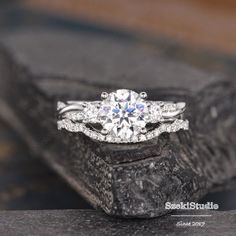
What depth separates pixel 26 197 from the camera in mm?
1640

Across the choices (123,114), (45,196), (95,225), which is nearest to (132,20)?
(45,196)

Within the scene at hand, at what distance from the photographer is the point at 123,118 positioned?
1.38 metres

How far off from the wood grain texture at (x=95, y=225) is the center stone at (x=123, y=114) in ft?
0.55

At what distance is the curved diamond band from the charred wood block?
0.02 metres

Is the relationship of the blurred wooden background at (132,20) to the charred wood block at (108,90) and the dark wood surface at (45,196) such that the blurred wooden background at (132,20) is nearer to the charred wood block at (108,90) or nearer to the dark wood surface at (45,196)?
the dark wood surface at (45,196)

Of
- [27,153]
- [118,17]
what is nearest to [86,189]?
[27,153]

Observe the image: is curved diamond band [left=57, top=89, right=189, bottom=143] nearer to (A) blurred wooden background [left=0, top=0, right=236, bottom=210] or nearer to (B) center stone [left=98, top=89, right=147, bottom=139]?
(B) center stone [left=98, top=89, right=147, bottom=139]

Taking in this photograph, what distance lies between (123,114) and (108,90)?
0.39 meters

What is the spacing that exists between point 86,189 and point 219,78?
1.74 feet

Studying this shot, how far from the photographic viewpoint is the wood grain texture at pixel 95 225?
1.25 m

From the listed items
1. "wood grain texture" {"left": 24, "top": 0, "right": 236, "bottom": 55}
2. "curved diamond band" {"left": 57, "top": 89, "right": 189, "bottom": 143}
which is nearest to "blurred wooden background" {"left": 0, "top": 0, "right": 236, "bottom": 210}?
"wood grain texture" {"left": 24, "top": 0, "right": 236, "bottom": 55}

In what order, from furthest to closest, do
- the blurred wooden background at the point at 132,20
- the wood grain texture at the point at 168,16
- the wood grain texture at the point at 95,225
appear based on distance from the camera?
the wood grain texture at the point at 168,16 < the blurred wooden background at the point at 132,20 < the wood grain texture at the point at 95,225

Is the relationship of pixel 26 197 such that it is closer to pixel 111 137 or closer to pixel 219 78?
pixel 111 137

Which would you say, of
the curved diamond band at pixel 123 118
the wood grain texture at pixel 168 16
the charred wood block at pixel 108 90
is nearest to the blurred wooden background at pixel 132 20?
the wood grain texture at pixel 168 16
